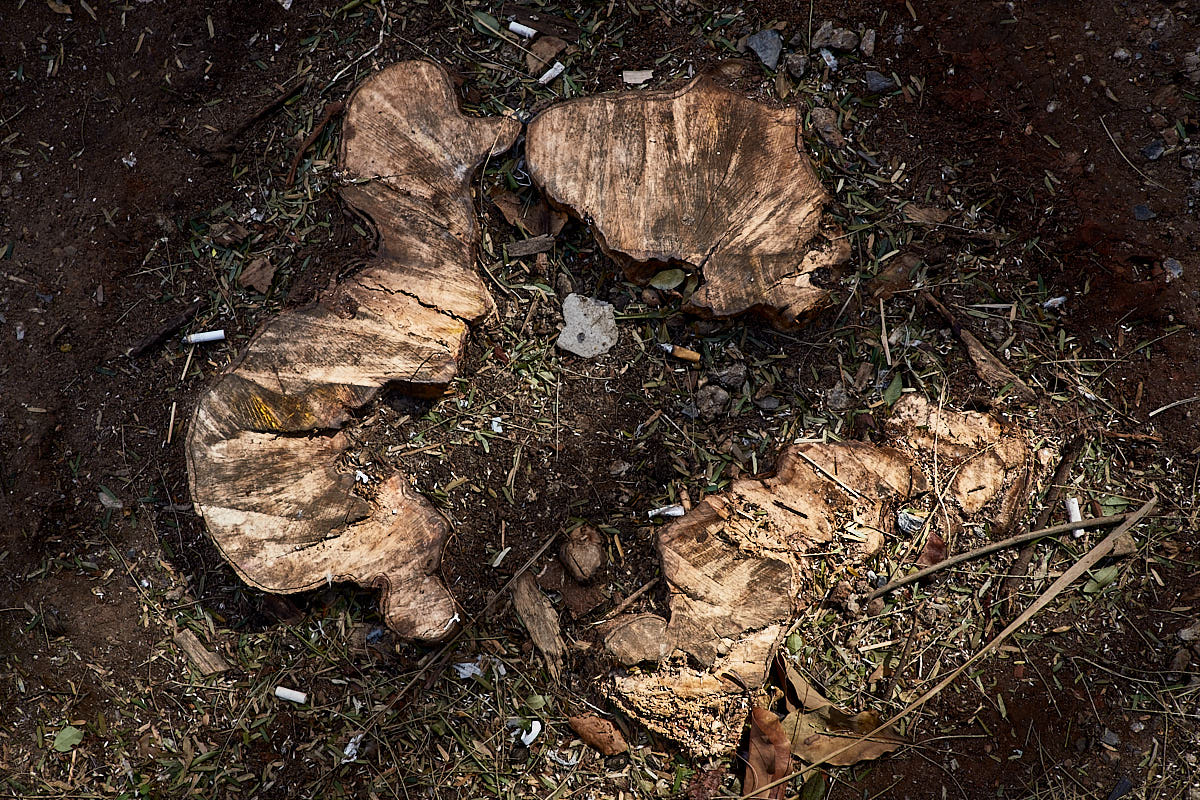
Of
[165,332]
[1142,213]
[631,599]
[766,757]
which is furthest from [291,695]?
[1142,213]

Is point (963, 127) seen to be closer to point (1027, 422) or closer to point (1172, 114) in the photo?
point (1172, 114)

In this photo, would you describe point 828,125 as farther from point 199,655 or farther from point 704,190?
point 199,655

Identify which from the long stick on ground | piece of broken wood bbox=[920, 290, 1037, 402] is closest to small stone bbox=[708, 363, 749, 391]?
piece of broken wood bbox=[920, 290, 1037, 402]

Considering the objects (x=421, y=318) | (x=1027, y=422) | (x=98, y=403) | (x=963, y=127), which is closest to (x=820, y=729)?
(x=1027, y=422)

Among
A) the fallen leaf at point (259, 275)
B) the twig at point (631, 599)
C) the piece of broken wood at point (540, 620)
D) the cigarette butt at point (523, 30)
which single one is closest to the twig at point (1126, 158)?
the cigarette butt at point (523, 30)

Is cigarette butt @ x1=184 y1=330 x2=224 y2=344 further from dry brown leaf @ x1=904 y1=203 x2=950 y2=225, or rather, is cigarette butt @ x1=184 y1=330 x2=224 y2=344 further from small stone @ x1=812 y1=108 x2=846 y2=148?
dry brown leaf @ x1=904 y1=203 x2=950 y2=225

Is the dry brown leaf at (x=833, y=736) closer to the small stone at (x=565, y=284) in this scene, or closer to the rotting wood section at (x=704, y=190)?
the rotting wood section at (x=704, y=190)
